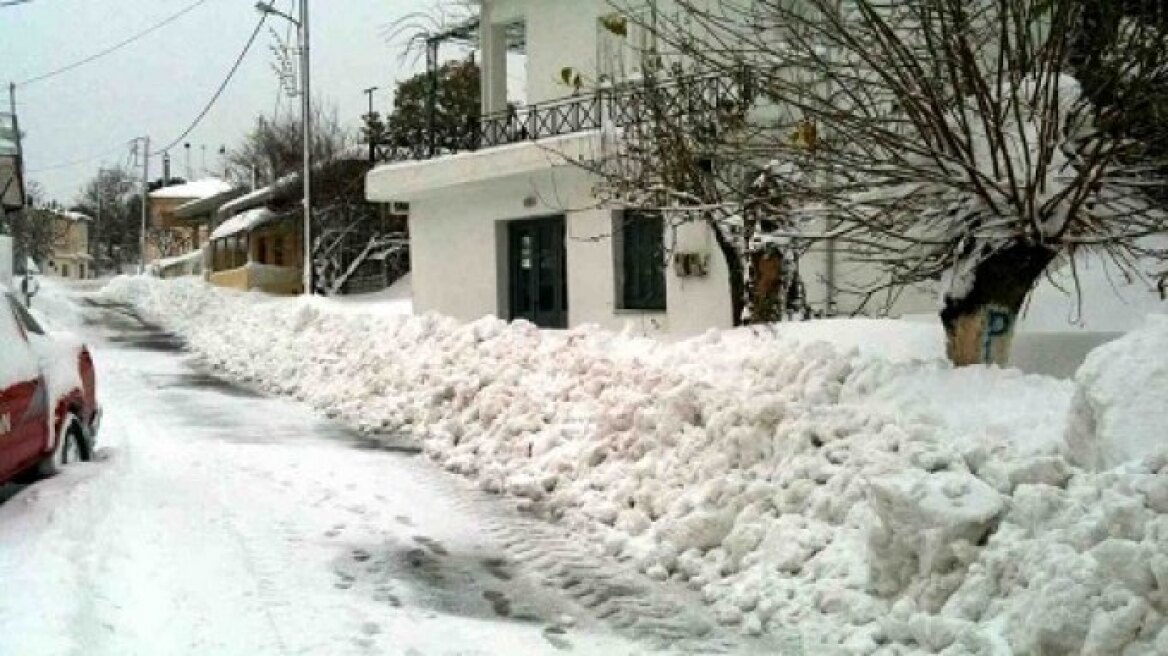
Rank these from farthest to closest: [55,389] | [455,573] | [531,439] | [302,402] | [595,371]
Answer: [302,402], [595,371], [531,439], [55,389], [455,573]

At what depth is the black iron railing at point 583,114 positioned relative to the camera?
10.9 meters

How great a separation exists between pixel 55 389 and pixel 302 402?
6.16 metres

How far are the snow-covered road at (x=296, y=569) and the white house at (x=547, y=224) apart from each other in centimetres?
700

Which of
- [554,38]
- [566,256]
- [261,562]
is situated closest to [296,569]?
[261,562]

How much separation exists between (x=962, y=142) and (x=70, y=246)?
300 feet

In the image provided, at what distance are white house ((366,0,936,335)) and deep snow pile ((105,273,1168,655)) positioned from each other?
4.53m

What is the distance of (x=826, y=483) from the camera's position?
6.80 metres

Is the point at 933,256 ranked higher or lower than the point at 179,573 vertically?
higher

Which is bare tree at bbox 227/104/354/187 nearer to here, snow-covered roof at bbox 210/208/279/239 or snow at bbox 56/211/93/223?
snow-covered roof at bbox 210/208/279/239

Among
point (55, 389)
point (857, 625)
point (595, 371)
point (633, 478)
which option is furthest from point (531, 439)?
point (857, 625)

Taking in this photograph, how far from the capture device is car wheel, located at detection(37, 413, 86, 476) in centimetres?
855

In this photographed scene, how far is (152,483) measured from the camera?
8555mm

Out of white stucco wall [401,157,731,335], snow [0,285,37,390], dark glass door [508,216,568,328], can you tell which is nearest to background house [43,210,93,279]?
white stucco wall [401,157,731,335]

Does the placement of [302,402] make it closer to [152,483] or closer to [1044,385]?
[152,483]
